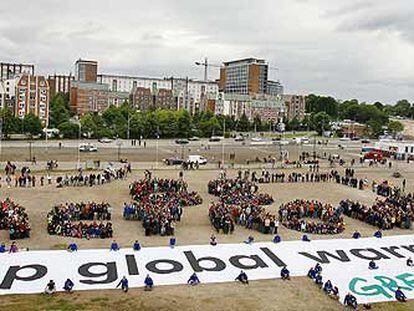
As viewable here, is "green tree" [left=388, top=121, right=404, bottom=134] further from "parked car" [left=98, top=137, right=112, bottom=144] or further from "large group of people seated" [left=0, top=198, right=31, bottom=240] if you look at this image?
"large group of people seated" [left=0, top=198, right=31, bottom=240]

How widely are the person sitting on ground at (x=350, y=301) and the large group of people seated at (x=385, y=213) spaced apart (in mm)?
14271

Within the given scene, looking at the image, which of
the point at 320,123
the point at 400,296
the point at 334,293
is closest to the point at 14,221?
the point at 334,293

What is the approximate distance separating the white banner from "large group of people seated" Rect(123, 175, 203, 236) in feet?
11.4

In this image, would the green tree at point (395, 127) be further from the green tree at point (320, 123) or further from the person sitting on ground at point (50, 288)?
the person sitting on ground at point (50, 288)

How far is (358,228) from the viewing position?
3334 cm

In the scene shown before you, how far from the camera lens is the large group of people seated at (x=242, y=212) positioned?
1207 inches

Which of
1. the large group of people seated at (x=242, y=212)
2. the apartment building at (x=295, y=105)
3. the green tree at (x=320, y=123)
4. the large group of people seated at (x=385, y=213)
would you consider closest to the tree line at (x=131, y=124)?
the green tree at (x=320, y=123)

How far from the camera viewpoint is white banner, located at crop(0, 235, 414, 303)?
21734 millimetres

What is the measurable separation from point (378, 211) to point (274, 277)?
47.9 ft

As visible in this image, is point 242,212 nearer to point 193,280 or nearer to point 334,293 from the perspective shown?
point 193,280

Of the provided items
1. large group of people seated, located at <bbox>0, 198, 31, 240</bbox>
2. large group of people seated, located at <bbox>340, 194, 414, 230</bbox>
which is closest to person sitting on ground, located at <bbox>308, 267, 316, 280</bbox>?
large group of people seated, located at <bbox>340, 194, 414, 230</bbox>

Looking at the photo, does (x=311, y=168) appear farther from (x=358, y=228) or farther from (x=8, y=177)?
(x=8, y=177)

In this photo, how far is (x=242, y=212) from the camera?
108 feet

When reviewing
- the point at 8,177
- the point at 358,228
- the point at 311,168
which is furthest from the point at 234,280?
the point at 311,168
